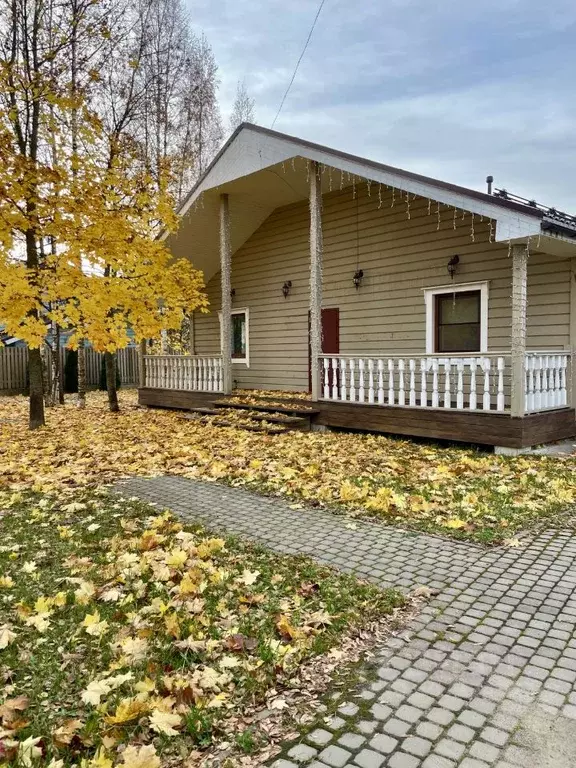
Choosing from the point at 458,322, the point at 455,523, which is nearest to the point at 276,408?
the point at 458,322

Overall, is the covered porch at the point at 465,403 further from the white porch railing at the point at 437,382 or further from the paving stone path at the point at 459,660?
the paving stone path at the point at 459,660

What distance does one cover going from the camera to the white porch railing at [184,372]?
12.6 m

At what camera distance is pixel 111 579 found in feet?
11.7

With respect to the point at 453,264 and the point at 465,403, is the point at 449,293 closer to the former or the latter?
the point at 453,264

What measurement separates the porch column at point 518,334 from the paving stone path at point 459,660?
3.20 metres

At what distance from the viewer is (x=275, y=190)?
1173 cm

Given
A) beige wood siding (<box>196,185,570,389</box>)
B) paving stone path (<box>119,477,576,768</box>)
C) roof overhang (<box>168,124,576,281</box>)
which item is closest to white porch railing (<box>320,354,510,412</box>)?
beige wood siding (<box>196,185,570,389</box>)

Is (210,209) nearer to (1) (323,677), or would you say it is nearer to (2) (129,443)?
(2) (129,443)

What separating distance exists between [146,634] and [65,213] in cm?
814

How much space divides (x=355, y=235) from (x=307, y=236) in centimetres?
141

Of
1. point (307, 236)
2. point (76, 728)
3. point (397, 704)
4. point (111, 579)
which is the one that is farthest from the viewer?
point (307, 236)

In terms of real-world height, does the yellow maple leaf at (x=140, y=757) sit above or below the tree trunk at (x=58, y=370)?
below

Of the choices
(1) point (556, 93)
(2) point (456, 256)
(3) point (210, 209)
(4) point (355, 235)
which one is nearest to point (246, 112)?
(1) point (556, 93)

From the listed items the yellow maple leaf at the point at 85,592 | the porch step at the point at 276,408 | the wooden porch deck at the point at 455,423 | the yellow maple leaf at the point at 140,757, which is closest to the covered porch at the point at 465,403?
the wooden porch deck at the point at 455,423
